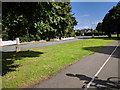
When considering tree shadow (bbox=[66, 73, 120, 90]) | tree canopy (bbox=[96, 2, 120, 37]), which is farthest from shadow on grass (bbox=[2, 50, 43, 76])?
tree canopy (bbox=[96, 2, 120, 37])

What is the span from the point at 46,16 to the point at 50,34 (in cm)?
234

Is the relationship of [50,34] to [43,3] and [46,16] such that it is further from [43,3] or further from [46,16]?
[43,3]

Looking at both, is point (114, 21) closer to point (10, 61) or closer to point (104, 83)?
point (10, 61)

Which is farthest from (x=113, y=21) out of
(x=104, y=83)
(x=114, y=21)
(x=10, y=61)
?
(x=104, y=83)

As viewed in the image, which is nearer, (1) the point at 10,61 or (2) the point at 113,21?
(1) the point at 10,61

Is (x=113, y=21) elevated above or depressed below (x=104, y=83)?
above

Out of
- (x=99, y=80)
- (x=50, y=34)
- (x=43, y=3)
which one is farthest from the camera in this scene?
(x=50, y=34)

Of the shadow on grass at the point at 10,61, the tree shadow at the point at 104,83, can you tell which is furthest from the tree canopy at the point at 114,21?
the tree shadow at the point at 104,83

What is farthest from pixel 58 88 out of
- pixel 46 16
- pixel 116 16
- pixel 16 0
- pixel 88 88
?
pixel 116 16

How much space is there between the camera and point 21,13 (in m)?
5.39

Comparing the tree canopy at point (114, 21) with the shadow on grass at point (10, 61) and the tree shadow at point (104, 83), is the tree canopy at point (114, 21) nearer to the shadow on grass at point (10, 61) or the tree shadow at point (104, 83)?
the shadow on grass at point (10, 61)

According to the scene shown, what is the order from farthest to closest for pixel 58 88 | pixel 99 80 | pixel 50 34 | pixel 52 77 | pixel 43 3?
pixel 50 34 < pixel 52 77 < pixel 99 80 < pixel 43 3 < pixel 58 88

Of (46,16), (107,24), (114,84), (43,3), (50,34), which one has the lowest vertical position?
(114,84)

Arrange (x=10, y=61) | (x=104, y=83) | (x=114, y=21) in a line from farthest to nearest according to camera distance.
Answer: (x=114, y=21), (x=10, y=61), (x=104, y=83)
